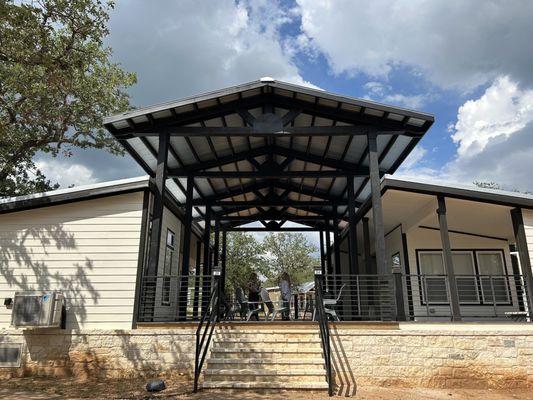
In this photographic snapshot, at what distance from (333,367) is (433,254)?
6.36m

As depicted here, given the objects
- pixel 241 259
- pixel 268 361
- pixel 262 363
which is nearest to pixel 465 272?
pixel 268 361

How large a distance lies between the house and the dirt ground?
208mm

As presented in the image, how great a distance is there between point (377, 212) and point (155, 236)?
450 cm

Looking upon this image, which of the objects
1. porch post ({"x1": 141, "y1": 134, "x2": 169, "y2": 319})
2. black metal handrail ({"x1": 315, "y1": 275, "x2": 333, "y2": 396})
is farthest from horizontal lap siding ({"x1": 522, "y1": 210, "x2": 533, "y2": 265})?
porch post ({"x1": 141, "y1": 134, "x2": 169, "y2": 319})

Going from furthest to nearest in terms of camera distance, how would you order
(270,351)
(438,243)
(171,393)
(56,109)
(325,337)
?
(56,109) < (438,243) < (270,351) < (325,337) < (171,393)

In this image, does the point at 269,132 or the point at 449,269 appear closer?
the point at 449,269

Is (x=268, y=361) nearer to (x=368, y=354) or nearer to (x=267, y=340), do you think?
(x=267, y=340)

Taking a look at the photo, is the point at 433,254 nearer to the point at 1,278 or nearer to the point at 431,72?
the point at 431,72

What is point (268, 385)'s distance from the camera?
6.07 meters

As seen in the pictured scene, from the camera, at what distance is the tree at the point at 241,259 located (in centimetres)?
3094

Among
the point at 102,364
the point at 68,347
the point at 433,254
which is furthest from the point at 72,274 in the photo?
the point at 433,254

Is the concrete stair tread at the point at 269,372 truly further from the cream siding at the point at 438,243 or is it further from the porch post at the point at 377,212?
the cream siding at the point at 438,243

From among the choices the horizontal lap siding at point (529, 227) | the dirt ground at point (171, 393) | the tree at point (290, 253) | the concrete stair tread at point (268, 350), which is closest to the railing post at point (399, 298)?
the dirt ground at point (171, 393)

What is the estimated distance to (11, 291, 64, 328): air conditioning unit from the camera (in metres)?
7.03
